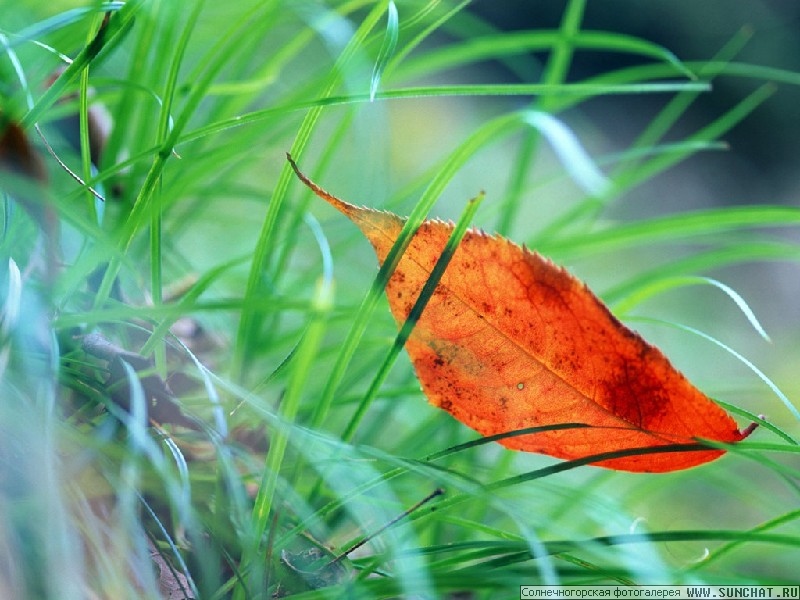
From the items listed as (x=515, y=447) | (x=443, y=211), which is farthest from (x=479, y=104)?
(x=515, y=447)

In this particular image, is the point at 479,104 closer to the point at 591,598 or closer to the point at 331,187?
the point at 331,187

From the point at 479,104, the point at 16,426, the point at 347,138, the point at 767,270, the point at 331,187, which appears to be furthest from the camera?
the point at 479,104

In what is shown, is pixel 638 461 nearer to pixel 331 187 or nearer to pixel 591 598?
pixel 591 598

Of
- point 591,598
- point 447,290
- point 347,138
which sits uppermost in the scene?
point 347,138

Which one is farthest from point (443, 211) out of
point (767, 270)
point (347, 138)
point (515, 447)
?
point (515, 447)

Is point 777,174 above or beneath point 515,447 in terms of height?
above

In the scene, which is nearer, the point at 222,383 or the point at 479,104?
the point at 222,383

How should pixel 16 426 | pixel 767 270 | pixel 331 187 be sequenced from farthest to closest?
pixel 767 270 → pixel 331 187 → pixel 16 426
